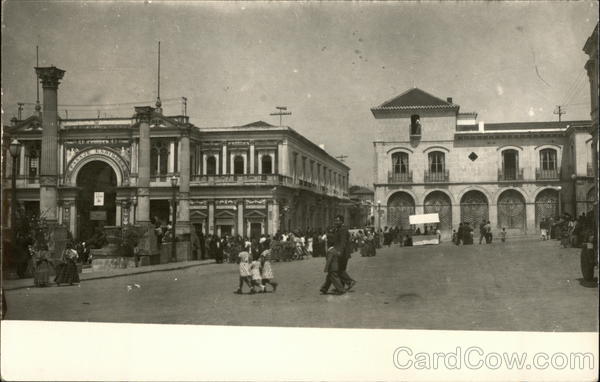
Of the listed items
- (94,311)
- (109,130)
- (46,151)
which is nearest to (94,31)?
(109,130)

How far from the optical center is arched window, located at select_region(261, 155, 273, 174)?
6.88 metres

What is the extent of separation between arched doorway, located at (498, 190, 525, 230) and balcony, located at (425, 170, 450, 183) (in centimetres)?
63

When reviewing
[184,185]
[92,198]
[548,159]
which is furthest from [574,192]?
[92,198]

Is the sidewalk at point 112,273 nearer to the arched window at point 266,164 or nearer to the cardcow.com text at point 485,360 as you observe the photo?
the arched window at point 266,164

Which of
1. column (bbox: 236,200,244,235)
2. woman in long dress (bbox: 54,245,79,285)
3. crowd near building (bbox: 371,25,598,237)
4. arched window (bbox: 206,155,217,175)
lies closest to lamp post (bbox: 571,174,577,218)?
crowd near building (bbox: 371,25,598,237)

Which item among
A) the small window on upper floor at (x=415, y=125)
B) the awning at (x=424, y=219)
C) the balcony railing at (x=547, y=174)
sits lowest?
the awning at (x=424, y=219)

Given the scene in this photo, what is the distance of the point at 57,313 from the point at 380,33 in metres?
4.16

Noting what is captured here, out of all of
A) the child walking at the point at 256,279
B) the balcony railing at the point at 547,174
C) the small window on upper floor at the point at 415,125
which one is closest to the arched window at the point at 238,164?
the child walking at the point at 256,279

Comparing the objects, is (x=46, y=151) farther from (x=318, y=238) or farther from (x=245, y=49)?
(x=318, y=238)

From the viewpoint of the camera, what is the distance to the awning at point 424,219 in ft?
20.5

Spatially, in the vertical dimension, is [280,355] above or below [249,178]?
below

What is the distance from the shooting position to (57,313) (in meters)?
5.73

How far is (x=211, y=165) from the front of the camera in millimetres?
7254

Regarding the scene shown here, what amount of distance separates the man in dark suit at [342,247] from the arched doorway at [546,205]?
1782 millimetres
